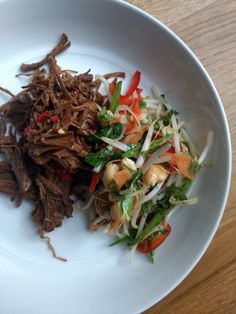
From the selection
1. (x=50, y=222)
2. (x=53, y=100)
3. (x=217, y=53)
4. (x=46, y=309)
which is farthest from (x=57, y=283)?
(x=217, y=53)

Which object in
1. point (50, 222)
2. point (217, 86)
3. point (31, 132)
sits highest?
point (217, 86)

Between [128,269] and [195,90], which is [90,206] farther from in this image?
[195,90]

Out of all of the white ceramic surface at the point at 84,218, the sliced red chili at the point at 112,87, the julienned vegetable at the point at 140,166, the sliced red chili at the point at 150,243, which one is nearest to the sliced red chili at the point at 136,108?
the julienned vegetable at the point at 140,166

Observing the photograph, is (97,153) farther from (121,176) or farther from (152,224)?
(152,224)

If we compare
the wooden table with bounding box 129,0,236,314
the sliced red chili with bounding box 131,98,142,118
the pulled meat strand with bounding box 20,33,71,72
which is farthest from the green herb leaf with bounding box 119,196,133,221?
the pulled meat strand with bounding box 20,33,71,72

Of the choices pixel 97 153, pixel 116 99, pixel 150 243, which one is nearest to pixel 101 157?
pixel 97 153

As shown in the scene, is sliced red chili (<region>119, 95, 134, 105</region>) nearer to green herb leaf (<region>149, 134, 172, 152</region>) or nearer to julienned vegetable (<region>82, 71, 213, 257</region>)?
julienned vegetable (<region>82, 71, 213, 257</region>)
